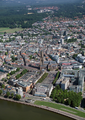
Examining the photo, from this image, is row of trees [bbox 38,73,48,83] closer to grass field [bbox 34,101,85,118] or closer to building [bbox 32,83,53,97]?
building [bbox 32,83,53,97]

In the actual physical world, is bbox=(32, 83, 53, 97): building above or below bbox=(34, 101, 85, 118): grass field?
above

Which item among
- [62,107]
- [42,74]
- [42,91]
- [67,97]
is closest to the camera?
[62,107]

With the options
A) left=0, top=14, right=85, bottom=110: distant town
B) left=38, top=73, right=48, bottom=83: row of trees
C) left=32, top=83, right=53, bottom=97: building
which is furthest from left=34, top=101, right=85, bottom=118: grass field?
left=38, top=73, right=48, bottom=83: row of trees

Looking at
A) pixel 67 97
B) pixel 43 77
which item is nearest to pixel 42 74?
pixel 43 77

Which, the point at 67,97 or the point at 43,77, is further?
Result: the point at 43,77

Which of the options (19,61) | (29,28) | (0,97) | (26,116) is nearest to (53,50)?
(19,61)

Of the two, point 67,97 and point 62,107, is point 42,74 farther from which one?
point 62,107

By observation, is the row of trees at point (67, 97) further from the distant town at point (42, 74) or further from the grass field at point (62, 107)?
the grass field at point (62, 107)

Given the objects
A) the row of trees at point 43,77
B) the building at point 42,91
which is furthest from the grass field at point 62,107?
the row of trees at point 43,77
